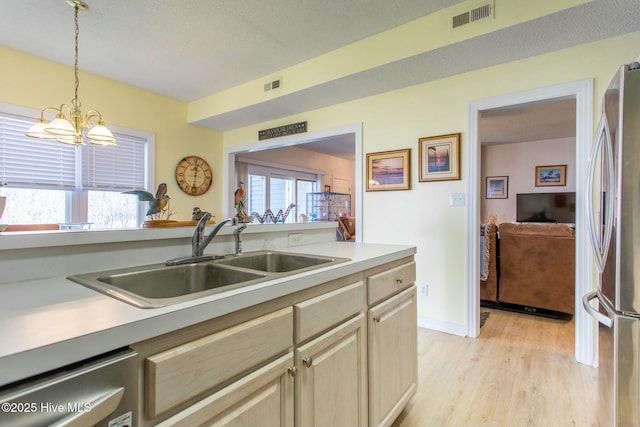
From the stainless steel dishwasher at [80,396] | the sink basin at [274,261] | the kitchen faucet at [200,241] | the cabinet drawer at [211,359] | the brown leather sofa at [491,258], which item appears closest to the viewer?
the stainless steel dishwasher at [80,396]

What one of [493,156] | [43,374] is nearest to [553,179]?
[493,156]

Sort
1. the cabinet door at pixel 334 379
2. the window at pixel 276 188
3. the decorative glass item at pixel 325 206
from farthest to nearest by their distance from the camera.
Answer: the decorative glass item at pixel 325 206
the window at pixel 276 188
the cabinet door at pixel 334 379

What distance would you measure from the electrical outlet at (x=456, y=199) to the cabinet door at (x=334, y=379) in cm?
194

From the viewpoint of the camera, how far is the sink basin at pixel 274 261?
1481mm

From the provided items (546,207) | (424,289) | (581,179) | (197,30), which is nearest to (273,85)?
(197,30)

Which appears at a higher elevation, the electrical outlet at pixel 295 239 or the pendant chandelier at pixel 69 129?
the pendant chandelier at pixel 69 129

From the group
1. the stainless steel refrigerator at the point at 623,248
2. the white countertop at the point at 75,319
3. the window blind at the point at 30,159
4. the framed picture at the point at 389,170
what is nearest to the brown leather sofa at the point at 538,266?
the framed picture at the point at 389,170

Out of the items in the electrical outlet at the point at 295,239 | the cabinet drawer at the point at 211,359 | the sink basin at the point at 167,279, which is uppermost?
the electrical outlet at the point at 295,239

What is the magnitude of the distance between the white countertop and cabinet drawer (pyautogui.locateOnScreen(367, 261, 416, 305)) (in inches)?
19.0

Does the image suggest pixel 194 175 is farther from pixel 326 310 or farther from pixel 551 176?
pixel 551 176

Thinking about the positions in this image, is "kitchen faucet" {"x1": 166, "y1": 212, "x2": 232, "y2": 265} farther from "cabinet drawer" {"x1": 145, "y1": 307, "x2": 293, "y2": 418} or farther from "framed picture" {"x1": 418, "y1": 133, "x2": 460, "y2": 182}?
"framed picture" {"x1": 418, "y1": 133, "x2": 460, "y2": 182}

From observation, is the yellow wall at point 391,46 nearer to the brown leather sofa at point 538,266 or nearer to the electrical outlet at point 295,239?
the electrical outlet at point 295,239

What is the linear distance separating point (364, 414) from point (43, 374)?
1.15 meters

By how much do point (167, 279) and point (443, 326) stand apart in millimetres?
2527
